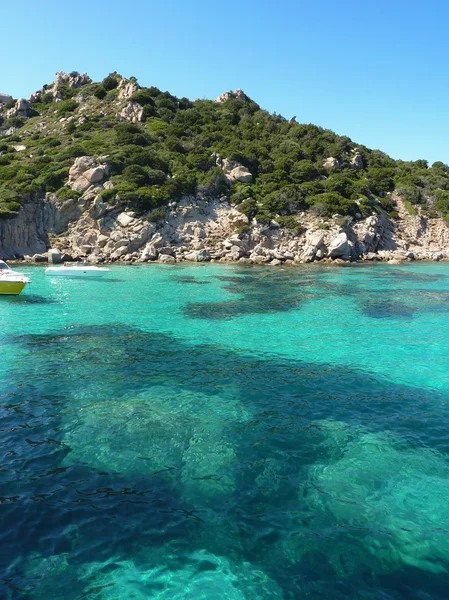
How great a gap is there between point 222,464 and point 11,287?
2163cm

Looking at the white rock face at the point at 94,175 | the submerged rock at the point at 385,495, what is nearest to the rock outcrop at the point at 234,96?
the white rock face at the point at 94,175

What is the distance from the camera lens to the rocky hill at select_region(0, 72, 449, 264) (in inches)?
2003

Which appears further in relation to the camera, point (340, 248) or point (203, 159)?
point (203, 159)

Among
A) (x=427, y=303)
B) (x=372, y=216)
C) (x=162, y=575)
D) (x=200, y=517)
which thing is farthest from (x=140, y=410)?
(x=372, y=216)

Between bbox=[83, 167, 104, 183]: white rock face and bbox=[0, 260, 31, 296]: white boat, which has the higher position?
bbox=[83, 167, 104, 183]: white rock face

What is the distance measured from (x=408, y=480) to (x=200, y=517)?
3.91m

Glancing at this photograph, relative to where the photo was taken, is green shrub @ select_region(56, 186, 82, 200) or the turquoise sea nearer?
the turquoise sea

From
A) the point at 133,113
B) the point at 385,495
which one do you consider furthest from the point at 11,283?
the point at 133,113

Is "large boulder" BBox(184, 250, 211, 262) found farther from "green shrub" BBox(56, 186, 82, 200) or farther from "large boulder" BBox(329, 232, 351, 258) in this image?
"green shrub" BBox(56, 186, 82, 200)

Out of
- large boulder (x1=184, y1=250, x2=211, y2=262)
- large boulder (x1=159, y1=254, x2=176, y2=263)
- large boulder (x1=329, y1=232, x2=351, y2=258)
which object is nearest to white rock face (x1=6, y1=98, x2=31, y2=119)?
large boulder (x1=159, y1=254, x2=176, y2=263)

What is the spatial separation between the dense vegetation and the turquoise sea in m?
39.9

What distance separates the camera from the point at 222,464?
319 inches

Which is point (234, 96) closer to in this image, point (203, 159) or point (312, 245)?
point (203, 159)

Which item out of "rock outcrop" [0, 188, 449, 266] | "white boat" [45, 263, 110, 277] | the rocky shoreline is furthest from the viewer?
"rock outcrop" [0, 188, 449, 266]
